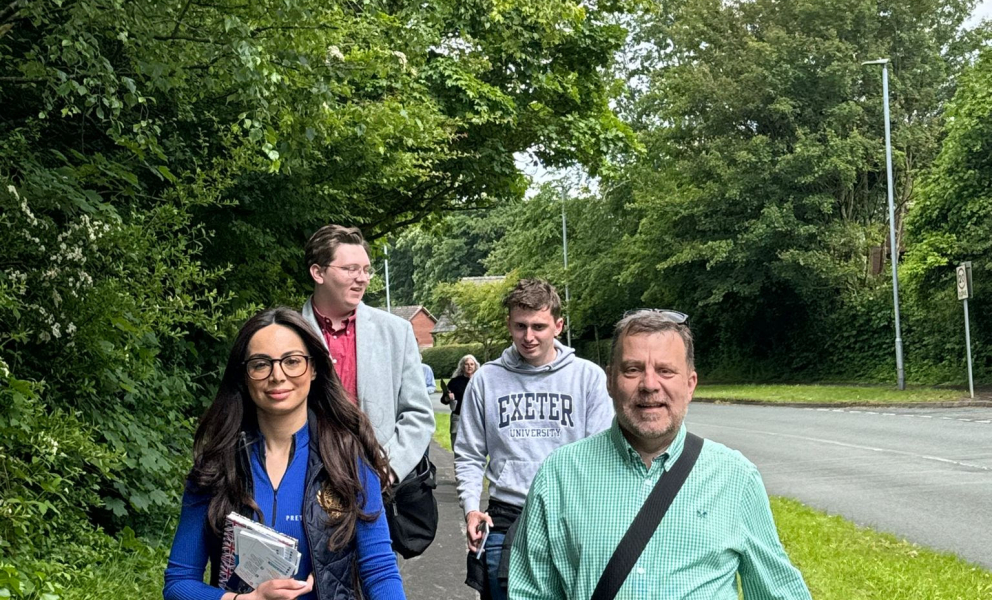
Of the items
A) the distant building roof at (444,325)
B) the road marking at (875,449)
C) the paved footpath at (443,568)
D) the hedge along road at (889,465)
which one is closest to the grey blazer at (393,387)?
the paved footpath at (443,568)

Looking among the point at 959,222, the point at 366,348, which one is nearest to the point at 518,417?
the point at 366,348

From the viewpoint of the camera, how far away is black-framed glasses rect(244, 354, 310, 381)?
2609 millimetres

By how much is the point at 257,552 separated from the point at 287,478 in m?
0.22

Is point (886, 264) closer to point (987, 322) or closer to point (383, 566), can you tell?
point (987, 322)

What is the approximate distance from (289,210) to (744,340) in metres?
35.4

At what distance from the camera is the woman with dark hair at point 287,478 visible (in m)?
2.49

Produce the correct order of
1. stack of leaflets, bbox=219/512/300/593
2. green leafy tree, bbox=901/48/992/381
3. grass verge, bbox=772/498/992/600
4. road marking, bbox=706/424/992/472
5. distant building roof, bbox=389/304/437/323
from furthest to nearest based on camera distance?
distant building roof, bbox=389/304/437/323, green leafy tree, bbox=901/48/992/381, road marking, bbox=706/424/992/472, grass verge, bbox=772/498/992/600, stack of leaflets, bbox=219/512/300/593

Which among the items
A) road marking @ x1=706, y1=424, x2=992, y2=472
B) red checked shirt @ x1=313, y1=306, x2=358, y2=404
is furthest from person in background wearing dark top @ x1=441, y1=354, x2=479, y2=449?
red checked shirt @ x1=313, y1=306, x2=358, y2=404

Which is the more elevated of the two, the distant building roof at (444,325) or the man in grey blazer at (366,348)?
the distant building roof at (444,325)

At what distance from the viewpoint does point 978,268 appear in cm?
2727

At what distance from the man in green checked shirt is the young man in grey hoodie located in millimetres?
1654

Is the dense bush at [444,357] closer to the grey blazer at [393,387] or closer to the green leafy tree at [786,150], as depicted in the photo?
the green leafy tree at [786,150]

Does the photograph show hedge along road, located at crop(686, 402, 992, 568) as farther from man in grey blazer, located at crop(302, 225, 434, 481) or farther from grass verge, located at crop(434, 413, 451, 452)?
man in grey blazer, located at crop(302, 225, 434, 481)

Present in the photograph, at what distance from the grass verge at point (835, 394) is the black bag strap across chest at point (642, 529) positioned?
2295 centimetres
